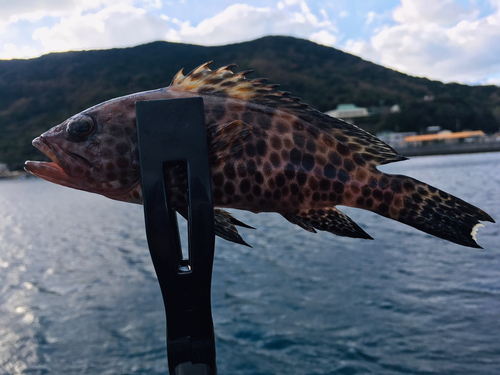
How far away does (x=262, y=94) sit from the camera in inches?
89.7

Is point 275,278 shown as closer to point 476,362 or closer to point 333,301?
point 333,301

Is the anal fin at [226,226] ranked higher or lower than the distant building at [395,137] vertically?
lower

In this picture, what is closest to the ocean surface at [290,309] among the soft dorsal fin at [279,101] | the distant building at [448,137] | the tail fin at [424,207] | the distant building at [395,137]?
the tail fin at [424,207]

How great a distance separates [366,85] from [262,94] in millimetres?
194545

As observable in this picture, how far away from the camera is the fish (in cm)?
208

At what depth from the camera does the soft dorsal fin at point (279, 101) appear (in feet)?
7.35

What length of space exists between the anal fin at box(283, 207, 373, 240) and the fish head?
920 millimetres

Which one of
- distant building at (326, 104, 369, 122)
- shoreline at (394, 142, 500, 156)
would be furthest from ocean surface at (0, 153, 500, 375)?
distant building at (326, 104, 369, 122)

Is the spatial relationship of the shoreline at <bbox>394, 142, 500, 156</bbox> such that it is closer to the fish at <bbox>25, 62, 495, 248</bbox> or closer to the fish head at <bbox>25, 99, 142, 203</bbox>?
the fish at <bbox>25, 62, 495, 248</bbox>

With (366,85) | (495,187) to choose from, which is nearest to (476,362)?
(495,187)

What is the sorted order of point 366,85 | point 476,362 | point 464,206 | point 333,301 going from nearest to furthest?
point 464,206, point 476,362, point 333,301, point 366,85

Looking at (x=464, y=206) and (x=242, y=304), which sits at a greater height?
(x=464, y=206)

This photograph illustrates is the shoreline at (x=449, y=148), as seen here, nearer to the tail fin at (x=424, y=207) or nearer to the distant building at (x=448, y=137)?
the distant building at (x=448, y=137)

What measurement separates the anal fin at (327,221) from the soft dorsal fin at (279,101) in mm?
391
